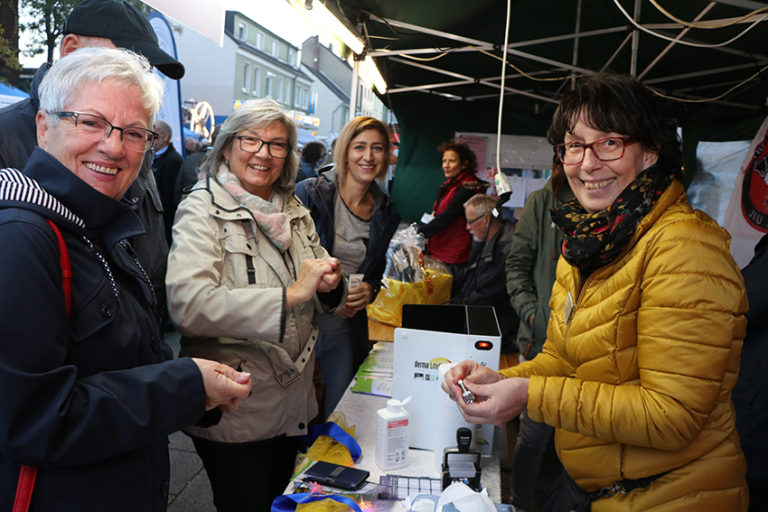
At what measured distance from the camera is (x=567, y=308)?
1.48 meters

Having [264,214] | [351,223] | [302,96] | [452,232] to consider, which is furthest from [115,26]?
[302,96]

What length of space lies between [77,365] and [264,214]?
943 millimetres

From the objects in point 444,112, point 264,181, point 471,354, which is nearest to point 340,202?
point 264,181

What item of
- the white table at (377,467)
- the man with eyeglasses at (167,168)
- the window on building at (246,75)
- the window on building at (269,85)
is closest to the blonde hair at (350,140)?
the white table at (377,467)

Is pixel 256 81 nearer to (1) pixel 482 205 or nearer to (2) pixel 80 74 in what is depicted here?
(1) pixel 482 205

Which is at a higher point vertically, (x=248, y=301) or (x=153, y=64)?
(x=153, y=64)

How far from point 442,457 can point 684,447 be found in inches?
27.9

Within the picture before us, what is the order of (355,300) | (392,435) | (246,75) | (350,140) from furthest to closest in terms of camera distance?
(246,75) → (350,140) → (355,300) → (392,435)

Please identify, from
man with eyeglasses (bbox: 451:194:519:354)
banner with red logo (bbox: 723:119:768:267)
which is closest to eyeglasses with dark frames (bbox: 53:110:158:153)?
man with eyeglasses (bbox: 451:194:519:354)

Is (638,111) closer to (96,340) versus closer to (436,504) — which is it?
(436,504)

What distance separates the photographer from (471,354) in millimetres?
1753

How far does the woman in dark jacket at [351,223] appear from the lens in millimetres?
2768

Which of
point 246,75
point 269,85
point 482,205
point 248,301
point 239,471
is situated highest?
Result: point 246,75

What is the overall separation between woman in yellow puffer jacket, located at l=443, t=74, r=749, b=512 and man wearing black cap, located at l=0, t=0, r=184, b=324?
1.31m
